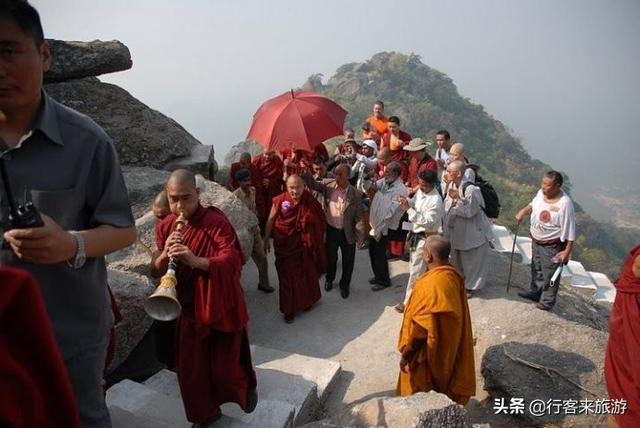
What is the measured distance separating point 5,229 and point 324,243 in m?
5.13

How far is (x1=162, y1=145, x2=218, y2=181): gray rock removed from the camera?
739cm

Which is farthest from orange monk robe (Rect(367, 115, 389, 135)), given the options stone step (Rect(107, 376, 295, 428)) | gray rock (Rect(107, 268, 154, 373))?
stone step (Rect(107, 376, 295, 428))

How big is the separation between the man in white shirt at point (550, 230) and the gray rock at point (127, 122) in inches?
213

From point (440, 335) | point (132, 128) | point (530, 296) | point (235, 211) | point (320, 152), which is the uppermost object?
point (320, 152)

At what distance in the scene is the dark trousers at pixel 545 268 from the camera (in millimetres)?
5375

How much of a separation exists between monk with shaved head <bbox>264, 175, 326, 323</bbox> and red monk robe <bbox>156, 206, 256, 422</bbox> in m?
2.70

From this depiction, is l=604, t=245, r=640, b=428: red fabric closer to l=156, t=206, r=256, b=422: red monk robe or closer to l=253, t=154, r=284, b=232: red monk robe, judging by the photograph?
l=156, t=206, r=256, b=422: red monk robe

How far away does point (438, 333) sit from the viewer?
3.70m

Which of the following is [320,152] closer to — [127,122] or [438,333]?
[127,122]

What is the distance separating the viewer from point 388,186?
587 cm

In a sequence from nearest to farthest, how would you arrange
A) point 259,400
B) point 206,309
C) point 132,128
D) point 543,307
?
point 206,309 < point 259,400 < point 543,307 < point 132,128

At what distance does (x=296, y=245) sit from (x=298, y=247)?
0.04 metres

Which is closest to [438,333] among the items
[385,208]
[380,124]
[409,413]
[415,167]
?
[409,413]

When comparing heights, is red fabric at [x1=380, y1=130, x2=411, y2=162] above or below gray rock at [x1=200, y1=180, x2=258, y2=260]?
above
